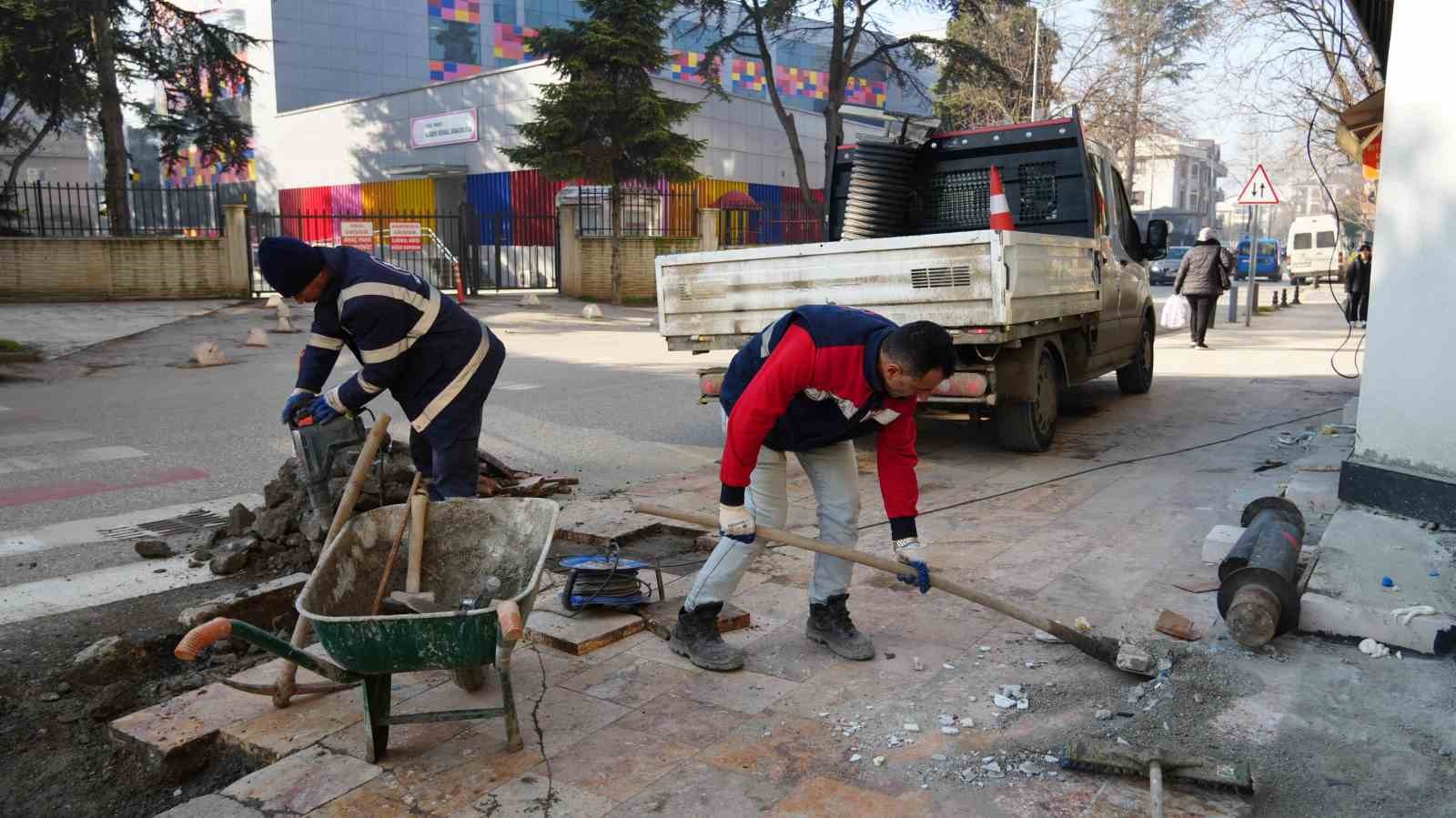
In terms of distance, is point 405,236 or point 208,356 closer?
point 208,356

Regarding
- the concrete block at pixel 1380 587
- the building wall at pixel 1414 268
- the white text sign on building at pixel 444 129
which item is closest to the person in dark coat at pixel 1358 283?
the building wall at pixel 1414 268

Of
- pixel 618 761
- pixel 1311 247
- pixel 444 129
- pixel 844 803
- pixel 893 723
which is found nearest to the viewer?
pixel 844 803

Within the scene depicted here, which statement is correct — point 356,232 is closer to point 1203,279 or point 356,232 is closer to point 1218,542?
point 1203,279

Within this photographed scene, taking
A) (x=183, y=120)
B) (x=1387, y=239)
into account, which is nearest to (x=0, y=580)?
(x=1387, y=239)

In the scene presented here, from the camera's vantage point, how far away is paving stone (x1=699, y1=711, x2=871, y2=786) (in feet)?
10.5

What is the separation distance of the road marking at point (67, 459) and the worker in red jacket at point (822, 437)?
19.4 ft

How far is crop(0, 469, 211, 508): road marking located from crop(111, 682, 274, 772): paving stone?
3.70 m

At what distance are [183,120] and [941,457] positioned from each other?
73.9 ft

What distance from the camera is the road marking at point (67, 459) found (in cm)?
761

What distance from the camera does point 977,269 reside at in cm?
680

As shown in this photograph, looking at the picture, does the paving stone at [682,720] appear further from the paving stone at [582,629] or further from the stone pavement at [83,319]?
the stone pavement at [83,319]

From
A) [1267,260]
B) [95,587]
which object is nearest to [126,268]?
[95,587]

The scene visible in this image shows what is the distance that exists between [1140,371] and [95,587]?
9716 mm

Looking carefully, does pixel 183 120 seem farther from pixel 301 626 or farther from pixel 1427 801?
pixel 1427 801
